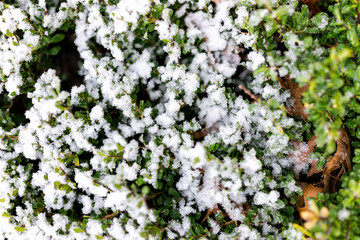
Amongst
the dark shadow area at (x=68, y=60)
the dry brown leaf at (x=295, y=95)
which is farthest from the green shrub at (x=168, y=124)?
the dark shadow area at (x=68, y=60)

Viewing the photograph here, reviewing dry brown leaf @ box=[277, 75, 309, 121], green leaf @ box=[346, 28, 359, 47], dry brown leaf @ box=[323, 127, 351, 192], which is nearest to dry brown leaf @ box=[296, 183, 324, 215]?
dry brown leaf @ box=[323, 127, 351, 192]

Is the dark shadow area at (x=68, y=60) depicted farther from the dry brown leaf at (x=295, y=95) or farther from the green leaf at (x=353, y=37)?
the green leaf at (x=353, y=37)

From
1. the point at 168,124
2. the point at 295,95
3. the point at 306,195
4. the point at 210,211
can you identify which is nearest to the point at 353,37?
the point at 295,95

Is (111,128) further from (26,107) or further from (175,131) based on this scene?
(26,107)

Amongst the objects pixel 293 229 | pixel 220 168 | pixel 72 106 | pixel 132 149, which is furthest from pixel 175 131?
pixel 293 229

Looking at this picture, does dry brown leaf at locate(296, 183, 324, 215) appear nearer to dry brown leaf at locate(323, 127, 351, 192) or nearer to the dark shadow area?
dry brown leaf at locate(323, 127, 351, 192)

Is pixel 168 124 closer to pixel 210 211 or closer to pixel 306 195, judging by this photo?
pixel 210 211

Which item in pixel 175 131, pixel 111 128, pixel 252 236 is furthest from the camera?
pixel 111 128
